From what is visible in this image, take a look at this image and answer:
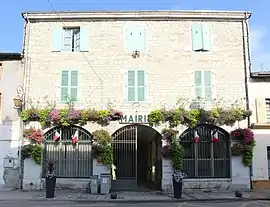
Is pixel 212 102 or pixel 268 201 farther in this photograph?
pixel 212 102

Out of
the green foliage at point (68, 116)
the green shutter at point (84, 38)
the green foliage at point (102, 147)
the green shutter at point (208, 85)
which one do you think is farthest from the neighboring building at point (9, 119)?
the green shutter at point (208, 85)

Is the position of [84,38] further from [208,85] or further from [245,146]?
[245,146]

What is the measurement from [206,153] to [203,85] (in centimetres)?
324

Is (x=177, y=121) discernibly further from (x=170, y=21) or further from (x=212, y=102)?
(x=170, y=21)

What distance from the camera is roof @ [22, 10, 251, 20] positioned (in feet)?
59.3

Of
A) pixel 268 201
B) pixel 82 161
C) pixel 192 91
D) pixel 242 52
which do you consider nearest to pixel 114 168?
pixel 82 161

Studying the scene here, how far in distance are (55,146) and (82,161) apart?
149 cm

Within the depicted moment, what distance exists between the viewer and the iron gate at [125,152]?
57.6 feet

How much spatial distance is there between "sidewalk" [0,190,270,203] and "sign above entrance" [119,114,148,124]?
3.22 meters

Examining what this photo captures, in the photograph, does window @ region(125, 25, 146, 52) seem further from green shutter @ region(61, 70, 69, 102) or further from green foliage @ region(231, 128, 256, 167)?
green foliage @ region(231, 128, 256, 167)

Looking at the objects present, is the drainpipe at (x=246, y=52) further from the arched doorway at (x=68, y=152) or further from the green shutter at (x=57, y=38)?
the green shutter at (x=57, y=38)

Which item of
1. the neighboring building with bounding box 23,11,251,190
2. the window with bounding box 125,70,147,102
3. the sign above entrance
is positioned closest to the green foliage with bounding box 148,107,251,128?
the sign above entrance

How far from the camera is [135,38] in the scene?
1803 cm

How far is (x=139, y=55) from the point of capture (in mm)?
17891
